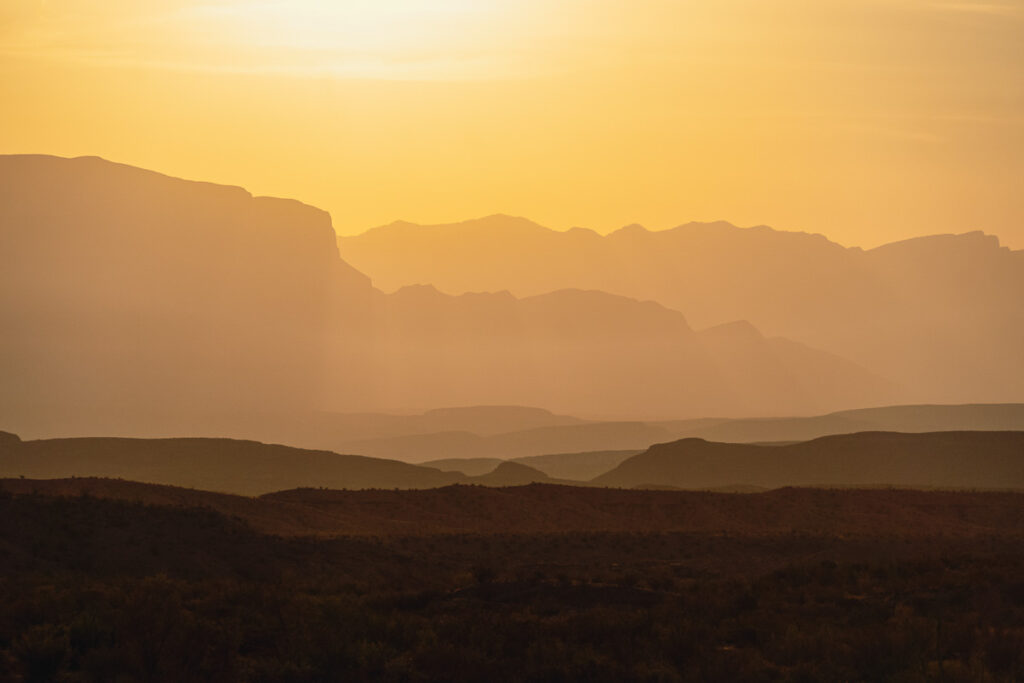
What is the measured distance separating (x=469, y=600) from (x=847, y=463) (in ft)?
280

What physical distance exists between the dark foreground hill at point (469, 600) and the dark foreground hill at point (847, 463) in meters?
44.9

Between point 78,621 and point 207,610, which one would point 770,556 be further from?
point 78,621

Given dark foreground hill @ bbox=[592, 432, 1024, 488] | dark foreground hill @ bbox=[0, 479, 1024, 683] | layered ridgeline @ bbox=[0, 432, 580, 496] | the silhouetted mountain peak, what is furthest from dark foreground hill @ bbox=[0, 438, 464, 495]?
dark foreground hill @ bbox=[0, 479, 1024, 683]

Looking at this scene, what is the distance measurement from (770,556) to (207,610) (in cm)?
2685

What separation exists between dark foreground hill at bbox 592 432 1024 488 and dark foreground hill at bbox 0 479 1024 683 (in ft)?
147

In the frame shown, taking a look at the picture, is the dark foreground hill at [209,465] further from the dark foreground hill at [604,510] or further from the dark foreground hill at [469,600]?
the dark foreground hill at [469,600]

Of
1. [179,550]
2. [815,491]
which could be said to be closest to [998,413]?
[815,491]

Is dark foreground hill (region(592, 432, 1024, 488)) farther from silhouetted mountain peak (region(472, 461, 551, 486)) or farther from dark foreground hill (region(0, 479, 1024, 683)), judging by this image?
dark foreground hill (region(0, 479, 1024, 683))

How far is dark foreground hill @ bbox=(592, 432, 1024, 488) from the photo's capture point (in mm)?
98888

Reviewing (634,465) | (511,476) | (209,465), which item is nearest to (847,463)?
(634,465)

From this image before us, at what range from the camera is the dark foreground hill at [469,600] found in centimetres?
1827

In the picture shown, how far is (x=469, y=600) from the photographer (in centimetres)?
2677

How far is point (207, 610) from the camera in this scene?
76.3 ft

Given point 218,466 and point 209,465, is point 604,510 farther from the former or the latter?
point 209,465
